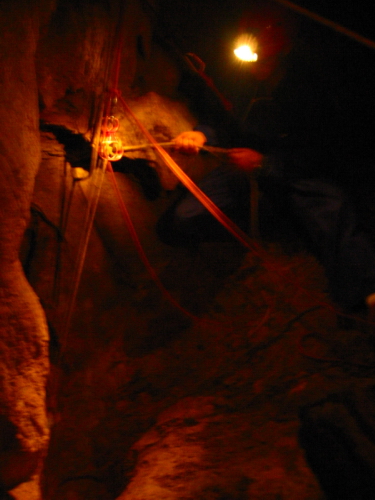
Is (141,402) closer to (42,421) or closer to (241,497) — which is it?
(42,421)

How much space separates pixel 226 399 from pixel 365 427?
953 millimetres

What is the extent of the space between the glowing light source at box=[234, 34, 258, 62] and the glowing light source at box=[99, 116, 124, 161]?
4.15ft

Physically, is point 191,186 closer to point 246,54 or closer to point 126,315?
point 126,315

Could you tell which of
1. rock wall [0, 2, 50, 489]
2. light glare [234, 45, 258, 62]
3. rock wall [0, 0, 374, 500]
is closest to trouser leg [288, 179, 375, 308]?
rock wall [0, 0, 374, 500]

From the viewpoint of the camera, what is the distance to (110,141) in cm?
254

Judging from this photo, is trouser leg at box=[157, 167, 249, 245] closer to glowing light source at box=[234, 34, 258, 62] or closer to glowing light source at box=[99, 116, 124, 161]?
glowing light source at box=[99, 116, 124, 161]

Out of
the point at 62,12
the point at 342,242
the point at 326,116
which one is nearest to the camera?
the point at 62,12

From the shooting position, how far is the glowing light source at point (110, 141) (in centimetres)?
254

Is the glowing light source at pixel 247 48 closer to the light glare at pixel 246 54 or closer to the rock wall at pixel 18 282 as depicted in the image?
the light glare at pixel 246 54

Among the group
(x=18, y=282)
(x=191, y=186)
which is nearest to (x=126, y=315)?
(x=18, y=282)

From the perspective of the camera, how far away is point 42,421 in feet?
7.06

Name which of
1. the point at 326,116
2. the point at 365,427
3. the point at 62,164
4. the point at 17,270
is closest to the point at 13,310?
the point at 17,270

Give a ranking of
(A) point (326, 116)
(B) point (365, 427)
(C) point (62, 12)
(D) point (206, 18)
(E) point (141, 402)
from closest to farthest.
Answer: (B) point (365, 427) < (C) point (62, 12) < (E) point (141, 402) < (A) point (326, 116) < (D) point (206, 18)

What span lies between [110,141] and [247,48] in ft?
4.72
